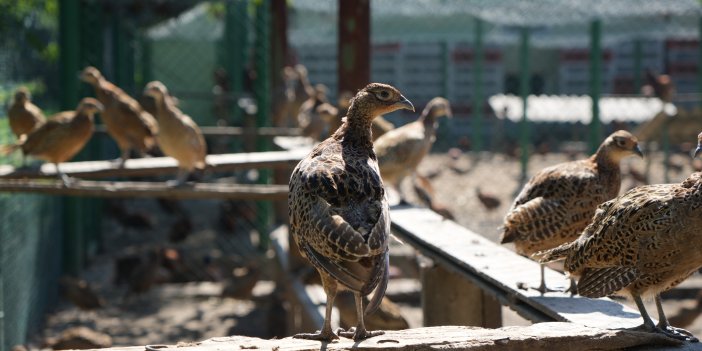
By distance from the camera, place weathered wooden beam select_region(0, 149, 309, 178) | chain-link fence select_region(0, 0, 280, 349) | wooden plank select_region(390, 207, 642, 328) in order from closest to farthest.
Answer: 1. wooden plank select_region(390, 207, 642, 328)
2. weathered wooden beam select_region(0, 149, 309, 178)
3. chain-link fence select_region(0, 0, 280, 349)

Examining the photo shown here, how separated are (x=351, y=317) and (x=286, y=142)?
3.50 meters

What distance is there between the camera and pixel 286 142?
1073 cm

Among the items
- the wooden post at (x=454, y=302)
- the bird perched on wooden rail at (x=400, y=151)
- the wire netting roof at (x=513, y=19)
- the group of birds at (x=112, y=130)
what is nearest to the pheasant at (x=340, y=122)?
the bird perched on wooden rail at (x=400, y=151)

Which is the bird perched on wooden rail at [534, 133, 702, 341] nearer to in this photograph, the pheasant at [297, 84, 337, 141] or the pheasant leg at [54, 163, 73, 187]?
the pheasant leg at [54, 163, 73, 187]

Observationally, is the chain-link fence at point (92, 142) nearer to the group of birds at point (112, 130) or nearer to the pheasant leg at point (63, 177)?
the group of birds at point (112, 130)

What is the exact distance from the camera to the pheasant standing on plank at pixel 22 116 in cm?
857

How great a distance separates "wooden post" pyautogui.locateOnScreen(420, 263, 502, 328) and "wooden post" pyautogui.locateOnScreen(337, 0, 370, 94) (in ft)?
8.09

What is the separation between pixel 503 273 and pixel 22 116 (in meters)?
5.11

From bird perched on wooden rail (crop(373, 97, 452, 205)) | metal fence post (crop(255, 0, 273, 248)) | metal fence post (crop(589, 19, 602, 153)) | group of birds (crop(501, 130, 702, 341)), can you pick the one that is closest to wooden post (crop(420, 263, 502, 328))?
bird perched on wooden rail (crop(373, 97, 452, 205))

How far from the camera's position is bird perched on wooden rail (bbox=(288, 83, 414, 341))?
3.75 meters

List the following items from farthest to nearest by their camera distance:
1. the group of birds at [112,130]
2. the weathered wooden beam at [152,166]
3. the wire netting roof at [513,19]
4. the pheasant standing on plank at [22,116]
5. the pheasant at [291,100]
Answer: the wire netting roof at [513,19] → the pheasant at [291,100] → the pheasant standing on plank at [22,116] → the group of birds at [112,130] → the weathered wooden beam at [152,166]

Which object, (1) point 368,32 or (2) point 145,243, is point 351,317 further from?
(2) point 145,243

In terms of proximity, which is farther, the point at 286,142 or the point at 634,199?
the point at 286,142

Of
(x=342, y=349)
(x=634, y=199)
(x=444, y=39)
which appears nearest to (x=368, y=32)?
(x=634, y=199)
